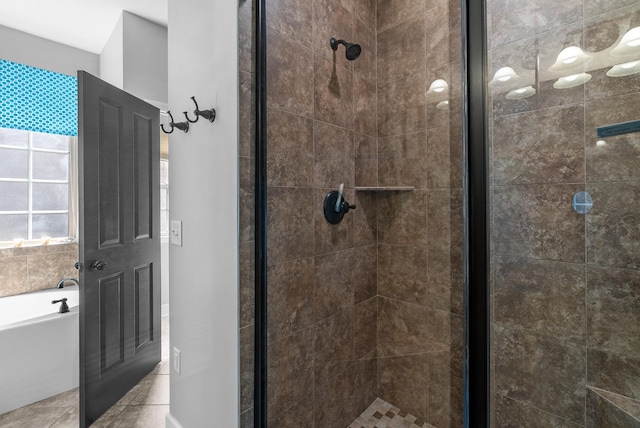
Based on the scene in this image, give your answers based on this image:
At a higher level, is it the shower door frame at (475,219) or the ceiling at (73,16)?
the ceiling at (73,16)

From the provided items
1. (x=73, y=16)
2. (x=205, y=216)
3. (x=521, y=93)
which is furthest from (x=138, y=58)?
(x=521, y=93)

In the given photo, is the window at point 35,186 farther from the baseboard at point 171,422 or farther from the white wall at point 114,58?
the baseboard at point 171,422

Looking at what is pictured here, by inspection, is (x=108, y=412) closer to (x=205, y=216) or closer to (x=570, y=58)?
(x=205, y=216)

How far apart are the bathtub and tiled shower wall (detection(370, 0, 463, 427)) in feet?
7.21

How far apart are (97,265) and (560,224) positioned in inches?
87.1

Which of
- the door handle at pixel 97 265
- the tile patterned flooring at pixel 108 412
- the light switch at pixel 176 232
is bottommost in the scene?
the tile patterned flooring at pixel 108 412

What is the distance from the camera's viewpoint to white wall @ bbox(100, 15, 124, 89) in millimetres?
2691

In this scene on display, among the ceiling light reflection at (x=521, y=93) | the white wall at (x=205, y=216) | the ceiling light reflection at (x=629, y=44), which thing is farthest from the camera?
the white wall at (x=205, y=216)

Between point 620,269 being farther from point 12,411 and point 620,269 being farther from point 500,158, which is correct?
point 12,411

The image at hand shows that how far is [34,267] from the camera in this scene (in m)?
2.83

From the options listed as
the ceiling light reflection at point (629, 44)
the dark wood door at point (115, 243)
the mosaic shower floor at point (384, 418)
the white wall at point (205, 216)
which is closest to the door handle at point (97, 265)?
the dark wood door at point (115, 243)

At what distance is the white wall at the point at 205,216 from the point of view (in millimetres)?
1304

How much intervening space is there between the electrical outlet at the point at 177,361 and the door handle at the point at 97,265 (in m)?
0.69

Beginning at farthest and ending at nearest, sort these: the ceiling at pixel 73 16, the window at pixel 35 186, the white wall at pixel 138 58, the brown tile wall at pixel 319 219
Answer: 1. the window at pixel 35 186
2. the white wall at pixel 138 58
3. the ceiling at pixel 73 16
4. the brown tile wall at pixel 319 219
